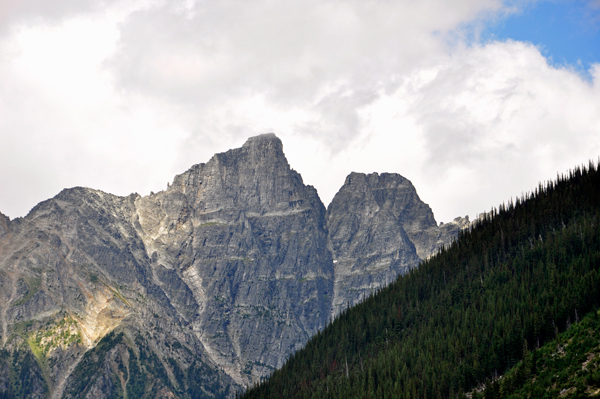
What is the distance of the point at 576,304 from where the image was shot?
545 feet

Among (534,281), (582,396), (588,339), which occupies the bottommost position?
(582,396)

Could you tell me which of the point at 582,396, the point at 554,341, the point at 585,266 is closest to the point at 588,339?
the point at 554,341

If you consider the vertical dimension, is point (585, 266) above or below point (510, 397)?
above

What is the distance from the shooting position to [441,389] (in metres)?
173

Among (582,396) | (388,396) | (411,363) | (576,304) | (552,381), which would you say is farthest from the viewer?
(411,363)

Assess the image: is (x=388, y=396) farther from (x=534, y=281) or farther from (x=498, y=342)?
(x=534, y=281)

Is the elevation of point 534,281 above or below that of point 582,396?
above

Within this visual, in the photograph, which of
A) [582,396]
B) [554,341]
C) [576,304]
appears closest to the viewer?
[582,396]

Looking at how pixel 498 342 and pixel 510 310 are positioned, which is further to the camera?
pixel 510 310

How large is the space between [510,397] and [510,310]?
51.1 m

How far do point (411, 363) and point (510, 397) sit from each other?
185ft

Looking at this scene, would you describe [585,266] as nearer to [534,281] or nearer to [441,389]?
[534,281]

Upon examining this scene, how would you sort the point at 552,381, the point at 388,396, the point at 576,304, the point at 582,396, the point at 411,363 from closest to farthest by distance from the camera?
the point at 582,396 < the point at 552,381 < the point at 576,304 < the point at 388,396 < the point at 411,363

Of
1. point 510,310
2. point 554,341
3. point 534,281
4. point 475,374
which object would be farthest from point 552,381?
point 534,281
